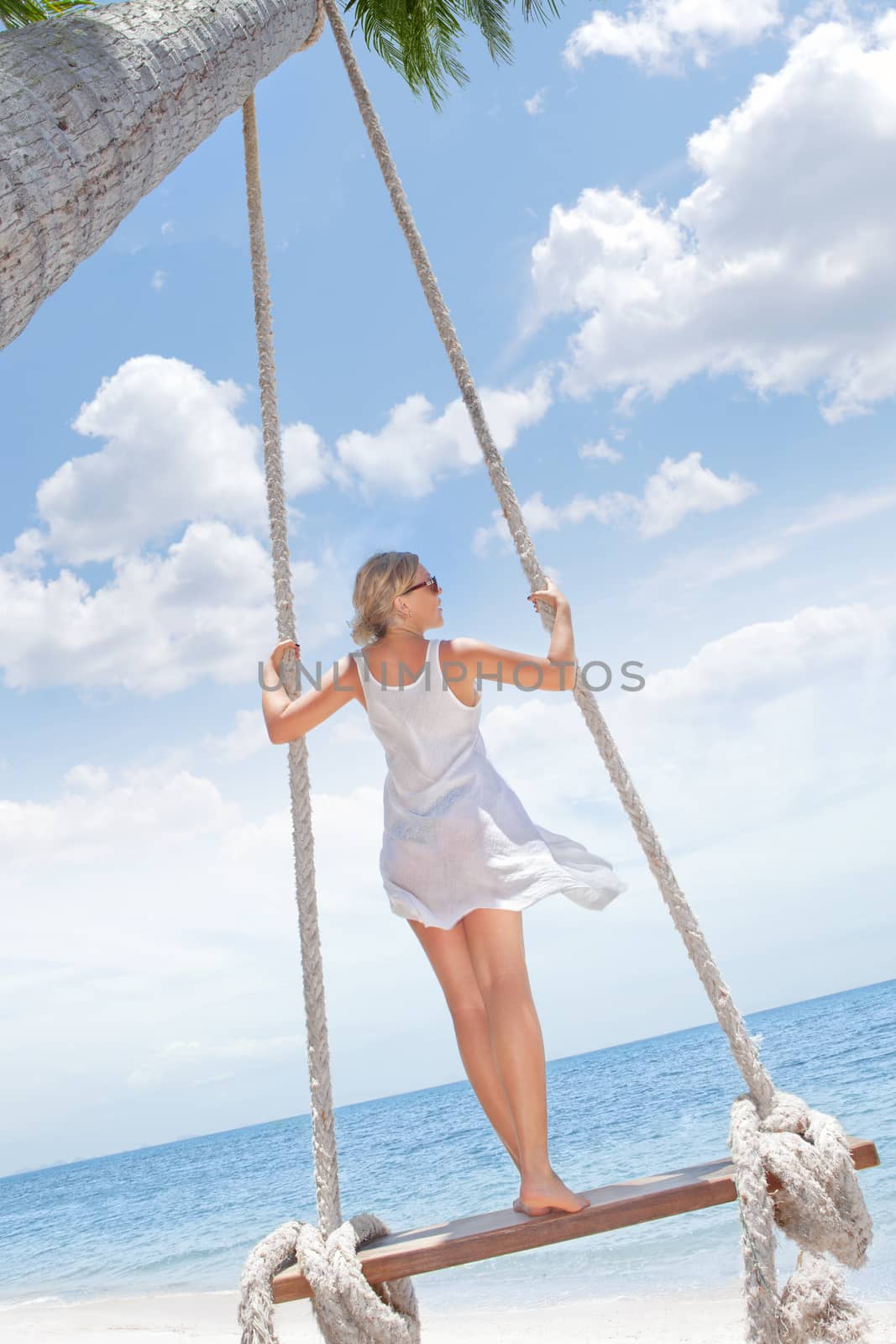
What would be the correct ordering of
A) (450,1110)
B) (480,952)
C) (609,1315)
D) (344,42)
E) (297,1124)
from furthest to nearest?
1. (297,1124)
2. (450,1110)
3. (609,1315)
4. (344,42)
5. (480,952)

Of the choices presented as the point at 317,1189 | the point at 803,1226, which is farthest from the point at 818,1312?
the point at 317,1189

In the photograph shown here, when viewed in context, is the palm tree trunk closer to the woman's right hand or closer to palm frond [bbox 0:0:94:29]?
palm frond [bbox 0:0:94:29]

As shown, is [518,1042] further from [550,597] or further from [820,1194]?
[550,597]

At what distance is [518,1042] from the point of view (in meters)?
2.19

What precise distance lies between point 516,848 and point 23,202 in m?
1.72

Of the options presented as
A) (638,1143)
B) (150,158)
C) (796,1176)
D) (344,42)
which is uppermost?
(344,42)

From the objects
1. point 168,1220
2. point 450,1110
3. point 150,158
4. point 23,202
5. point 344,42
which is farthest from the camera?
point 450,1110

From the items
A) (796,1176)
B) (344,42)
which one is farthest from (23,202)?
(796,1176)

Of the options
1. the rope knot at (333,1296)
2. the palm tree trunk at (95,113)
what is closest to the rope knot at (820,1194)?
the rope knot at (333,1296)

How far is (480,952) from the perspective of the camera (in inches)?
91.4

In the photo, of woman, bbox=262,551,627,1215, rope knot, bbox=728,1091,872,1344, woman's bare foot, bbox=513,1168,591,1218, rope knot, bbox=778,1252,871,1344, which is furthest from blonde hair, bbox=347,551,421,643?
rope knot, bbox=778,1252,871,1344

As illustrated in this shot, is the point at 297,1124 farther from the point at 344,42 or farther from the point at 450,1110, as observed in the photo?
the point at 344,42

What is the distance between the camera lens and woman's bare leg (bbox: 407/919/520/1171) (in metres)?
2.29

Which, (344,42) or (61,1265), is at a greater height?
(344,42)
